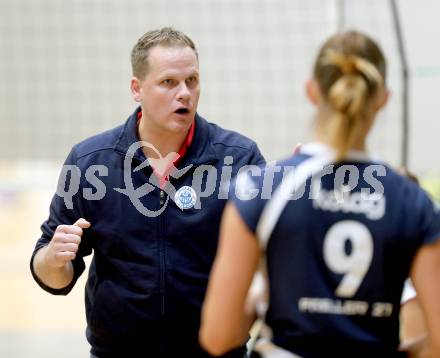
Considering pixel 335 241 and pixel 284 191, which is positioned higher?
pixel 284 191

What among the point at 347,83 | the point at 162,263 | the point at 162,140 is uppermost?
the point at 347,83

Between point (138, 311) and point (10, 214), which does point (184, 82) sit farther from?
point (10, 214)

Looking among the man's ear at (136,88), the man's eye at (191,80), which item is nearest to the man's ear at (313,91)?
the man's eye at (191,80)

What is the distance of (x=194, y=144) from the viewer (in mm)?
2750

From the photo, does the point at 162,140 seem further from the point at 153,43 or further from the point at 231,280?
the point at 231,280

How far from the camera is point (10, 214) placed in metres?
10.8

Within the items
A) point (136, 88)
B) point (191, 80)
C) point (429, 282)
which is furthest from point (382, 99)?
point (136, 88)

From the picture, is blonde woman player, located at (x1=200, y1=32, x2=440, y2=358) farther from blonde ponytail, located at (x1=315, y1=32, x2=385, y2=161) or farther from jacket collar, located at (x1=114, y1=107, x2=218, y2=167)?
jacket collar, located at (x1=114, y1=107, x2=218, y2=167)

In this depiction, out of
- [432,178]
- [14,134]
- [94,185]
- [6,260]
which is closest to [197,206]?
[94,185]

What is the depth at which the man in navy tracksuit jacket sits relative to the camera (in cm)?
258

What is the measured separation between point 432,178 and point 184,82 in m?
3.26

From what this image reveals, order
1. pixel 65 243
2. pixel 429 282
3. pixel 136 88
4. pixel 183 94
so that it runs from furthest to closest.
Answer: pixel 136 88 → pixel 183 94 → pixel 65 243 → pixel 429 282

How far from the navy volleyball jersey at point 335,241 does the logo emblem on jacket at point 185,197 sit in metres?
0.85

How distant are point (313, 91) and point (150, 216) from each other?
3.15 ft
